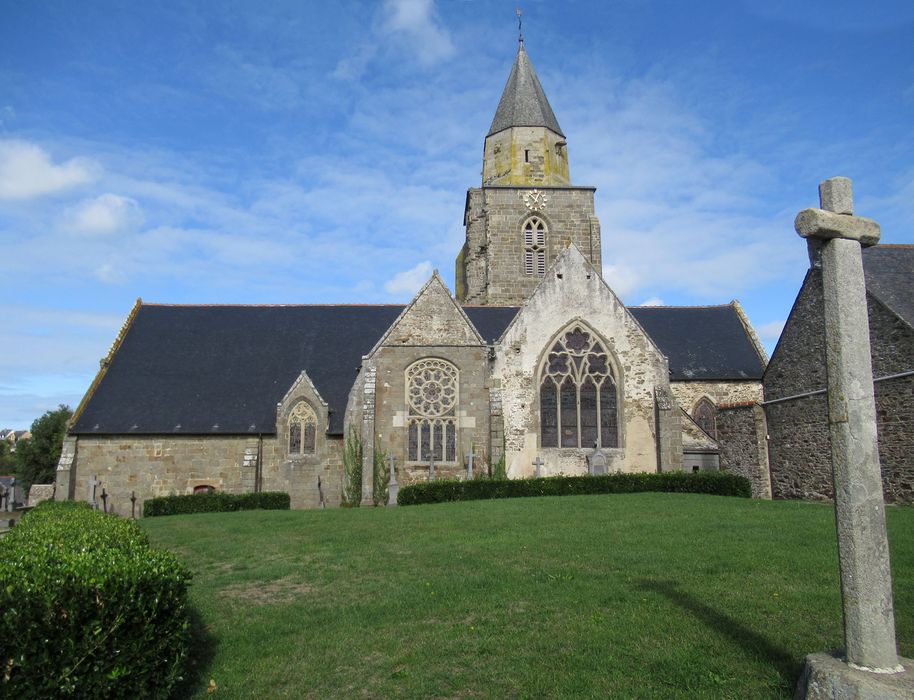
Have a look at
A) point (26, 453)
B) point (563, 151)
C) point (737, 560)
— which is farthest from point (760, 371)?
point (26, 453)

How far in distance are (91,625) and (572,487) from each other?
17259mm

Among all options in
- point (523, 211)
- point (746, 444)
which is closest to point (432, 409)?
point (746, 444)

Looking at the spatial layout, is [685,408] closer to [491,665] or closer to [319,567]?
[319,567]

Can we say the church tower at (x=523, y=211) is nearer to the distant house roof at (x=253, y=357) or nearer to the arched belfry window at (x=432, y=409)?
the distant house roof at (x=253, y=357)

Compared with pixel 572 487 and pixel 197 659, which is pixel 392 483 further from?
pixel 197 659

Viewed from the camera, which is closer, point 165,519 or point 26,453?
point 165,519

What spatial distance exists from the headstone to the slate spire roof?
738 inches

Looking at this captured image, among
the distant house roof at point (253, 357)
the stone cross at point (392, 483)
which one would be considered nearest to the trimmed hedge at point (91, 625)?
the stone cross at point (392, 483)

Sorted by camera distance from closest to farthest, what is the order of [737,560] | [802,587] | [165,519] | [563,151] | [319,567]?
[802,587] < [737,560] < [319,567] < [165,519] < [563,151]

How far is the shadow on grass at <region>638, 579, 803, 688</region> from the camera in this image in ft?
19.3

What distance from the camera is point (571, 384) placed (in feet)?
83.3

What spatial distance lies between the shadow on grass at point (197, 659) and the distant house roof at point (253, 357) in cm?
1824

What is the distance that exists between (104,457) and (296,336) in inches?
350

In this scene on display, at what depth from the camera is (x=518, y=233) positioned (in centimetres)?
3500
